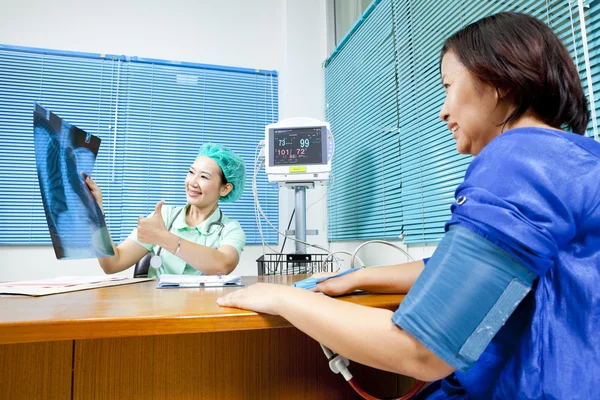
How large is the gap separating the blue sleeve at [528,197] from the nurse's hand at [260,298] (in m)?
0.30

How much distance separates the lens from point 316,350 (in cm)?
100

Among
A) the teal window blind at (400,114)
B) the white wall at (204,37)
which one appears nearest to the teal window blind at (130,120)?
the white wall at (204,37)

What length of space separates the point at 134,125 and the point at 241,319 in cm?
251

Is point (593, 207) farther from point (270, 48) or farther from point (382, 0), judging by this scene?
point (270, 48)

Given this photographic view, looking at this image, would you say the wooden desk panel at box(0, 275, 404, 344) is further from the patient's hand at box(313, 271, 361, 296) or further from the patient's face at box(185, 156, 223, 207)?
the patient's face at box(185, 156, 223, 207)

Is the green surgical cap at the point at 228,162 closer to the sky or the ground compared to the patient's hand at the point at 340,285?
closer to the sky

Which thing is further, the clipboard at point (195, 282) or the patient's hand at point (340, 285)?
the clipboard at point (195, 282)

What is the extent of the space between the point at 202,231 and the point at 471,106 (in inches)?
60.6

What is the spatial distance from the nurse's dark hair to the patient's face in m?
1.55

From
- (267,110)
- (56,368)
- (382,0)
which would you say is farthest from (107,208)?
(382,0)

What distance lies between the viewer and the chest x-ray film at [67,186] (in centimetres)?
95

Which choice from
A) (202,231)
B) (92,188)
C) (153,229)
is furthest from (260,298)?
(202,231)

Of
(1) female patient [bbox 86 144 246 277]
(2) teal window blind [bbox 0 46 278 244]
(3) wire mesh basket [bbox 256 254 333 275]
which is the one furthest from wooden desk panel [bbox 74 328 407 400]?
(2) teal window blind [bbox 0 46 278 244]

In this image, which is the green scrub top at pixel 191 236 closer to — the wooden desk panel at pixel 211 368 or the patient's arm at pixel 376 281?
the wooden desk panel at pixel 211 368
